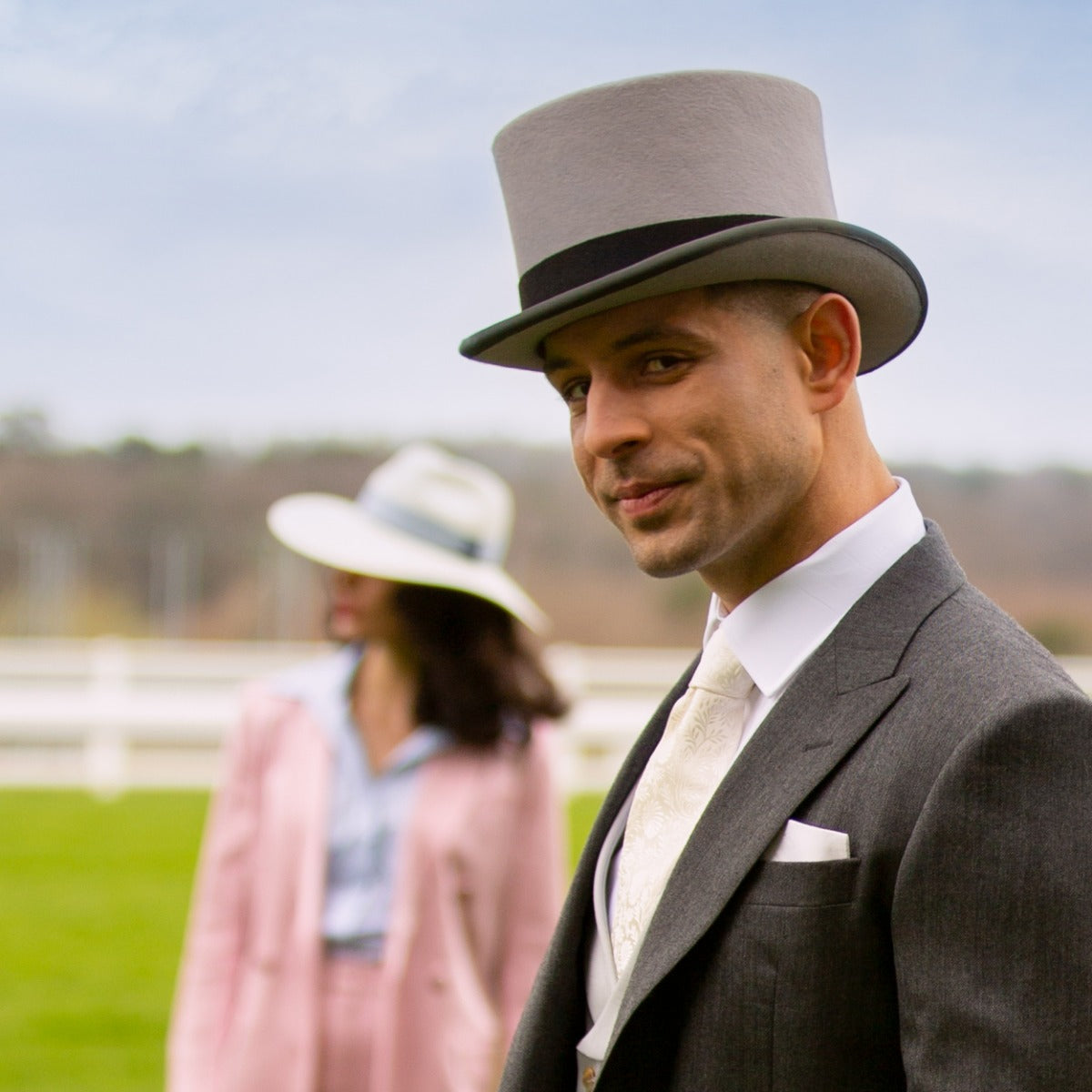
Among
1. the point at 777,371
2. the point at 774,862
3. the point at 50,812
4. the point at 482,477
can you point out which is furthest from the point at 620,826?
the point at 50,812

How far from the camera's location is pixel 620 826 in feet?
5.83

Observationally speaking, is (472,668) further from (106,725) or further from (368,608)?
(106,725)

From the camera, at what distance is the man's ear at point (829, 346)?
1.61 m

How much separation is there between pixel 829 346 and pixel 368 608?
6.41ft

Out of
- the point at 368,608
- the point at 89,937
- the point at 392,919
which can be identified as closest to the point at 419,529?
the point at 368,608

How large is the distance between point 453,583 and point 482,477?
33 centimetres

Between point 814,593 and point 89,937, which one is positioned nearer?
point 814,593

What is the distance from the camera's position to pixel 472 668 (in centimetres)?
338

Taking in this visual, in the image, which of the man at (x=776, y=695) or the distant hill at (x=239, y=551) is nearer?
the man at (x=776, y=695)

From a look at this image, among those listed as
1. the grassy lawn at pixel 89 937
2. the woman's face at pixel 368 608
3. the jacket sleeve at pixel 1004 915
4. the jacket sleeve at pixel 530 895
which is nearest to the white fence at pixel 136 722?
the grassy lawn at pixel 89 937

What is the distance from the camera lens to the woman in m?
2.92

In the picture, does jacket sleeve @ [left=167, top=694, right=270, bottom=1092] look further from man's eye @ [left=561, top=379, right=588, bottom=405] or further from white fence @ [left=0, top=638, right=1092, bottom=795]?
white fence @ [left=0, top=638, right=1092, bottom=795]

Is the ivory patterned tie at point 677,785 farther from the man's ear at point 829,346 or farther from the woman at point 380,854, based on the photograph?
the woman at point 380,854

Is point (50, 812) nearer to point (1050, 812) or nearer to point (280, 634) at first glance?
point (1050, 812)
